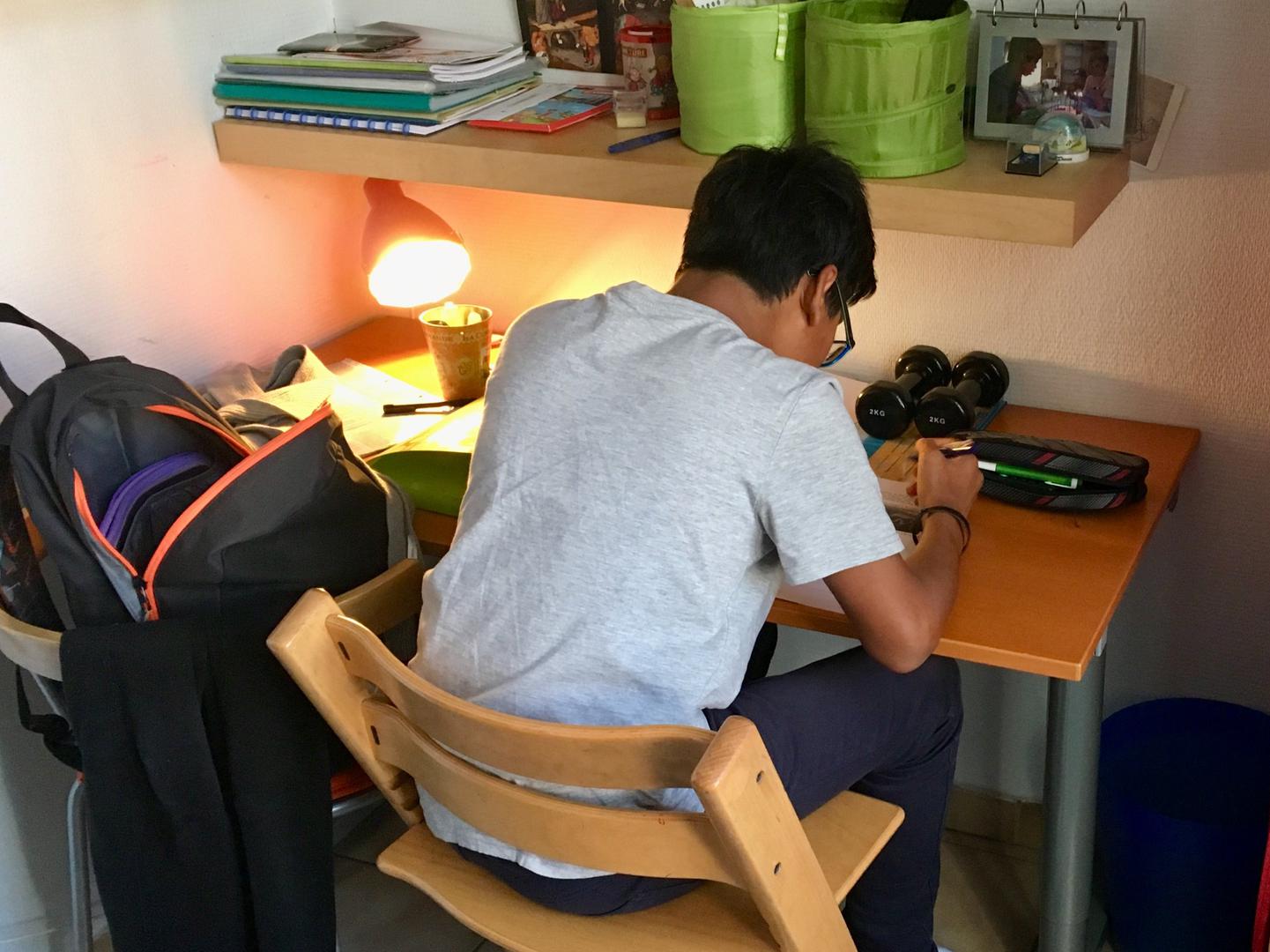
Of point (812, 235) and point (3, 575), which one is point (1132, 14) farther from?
point (3, 575)

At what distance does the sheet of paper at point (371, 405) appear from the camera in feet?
6.24

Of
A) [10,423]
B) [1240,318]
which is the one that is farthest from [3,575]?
[1240,318]

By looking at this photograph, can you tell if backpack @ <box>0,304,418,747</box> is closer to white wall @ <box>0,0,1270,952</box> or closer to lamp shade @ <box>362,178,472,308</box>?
white wall @ <box>0,0,1270,952</box>

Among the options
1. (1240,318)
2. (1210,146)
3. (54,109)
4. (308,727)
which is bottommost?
(308,727)

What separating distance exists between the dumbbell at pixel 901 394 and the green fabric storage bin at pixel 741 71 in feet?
1.13

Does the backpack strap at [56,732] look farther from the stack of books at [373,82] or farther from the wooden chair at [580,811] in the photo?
the stack of books at [373,82]

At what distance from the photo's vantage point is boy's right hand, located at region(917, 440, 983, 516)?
1537 mm

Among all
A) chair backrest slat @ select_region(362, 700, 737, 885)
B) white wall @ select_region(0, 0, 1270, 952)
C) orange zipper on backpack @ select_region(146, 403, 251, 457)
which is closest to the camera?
chair backrest slat @ select_region(362, 700, 737, 885)

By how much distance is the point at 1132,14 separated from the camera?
1624 millimetres

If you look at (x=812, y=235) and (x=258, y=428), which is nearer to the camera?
(x=812, y=235)

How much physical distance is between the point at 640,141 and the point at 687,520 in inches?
27.6

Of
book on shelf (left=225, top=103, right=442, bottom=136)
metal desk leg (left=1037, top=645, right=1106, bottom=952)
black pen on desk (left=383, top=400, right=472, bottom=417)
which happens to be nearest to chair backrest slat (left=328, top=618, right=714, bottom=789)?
metal desk leg (left=1037, top=645, right=1106, bottom=952)

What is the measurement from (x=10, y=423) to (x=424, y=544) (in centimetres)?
49

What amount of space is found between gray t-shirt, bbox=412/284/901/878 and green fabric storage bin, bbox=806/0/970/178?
1.27 feet
